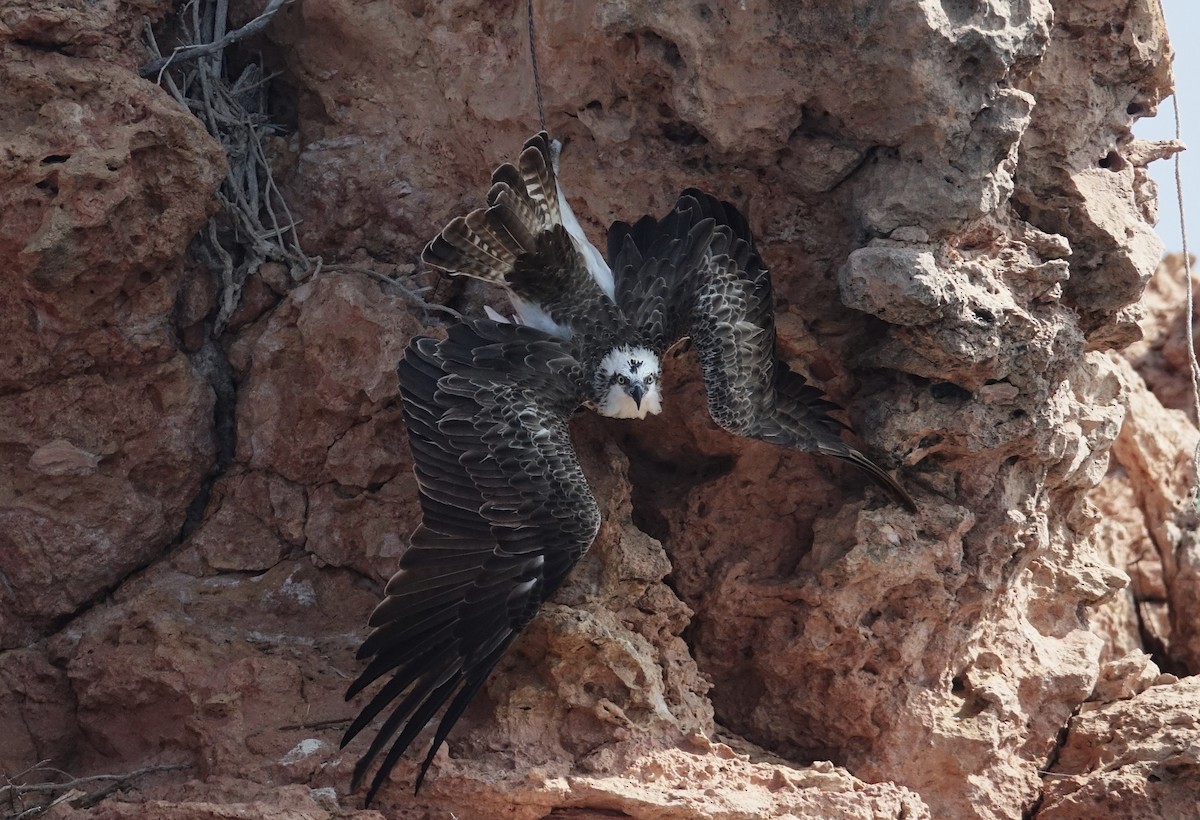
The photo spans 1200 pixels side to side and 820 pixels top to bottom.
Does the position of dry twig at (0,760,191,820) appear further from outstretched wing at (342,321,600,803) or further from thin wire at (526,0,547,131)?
thin wire at (526,0,547,131)

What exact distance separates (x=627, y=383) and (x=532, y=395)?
0.32 meters

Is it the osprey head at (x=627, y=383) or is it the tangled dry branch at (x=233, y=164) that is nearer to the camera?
the osprey head at (x=627, y=383)

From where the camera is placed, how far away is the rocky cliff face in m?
4.04

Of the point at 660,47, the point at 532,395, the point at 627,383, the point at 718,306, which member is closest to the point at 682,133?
the point at 660,47

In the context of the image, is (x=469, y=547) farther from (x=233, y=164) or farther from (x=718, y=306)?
(x=233, y=164)

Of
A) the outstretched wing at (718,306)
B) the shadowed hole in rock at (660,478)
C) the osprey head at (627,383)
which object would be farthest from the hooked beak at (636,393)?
the shadowed hole in rock at (660,478)

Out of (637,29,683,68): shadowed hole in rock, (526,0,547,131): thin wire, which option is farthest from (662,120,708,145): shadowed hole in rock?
(526,0,547,131): thin wire

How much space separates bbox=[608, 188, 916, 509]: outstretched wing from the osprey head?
0.10 metres

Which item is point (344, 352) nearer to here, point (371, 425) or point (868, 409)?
point (371, 425)

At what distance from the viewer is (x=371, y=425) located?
4.56 m

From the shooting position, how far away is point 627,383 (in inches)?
157

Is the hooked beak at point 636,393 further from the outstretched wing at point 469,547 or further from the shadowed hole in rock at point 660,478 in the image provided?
the shadowed hole in rock at point 660,478

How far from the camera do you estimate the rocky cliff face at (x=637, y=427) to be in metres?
4.04

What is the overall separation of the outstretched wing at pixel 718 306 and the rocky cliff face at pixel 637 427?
0.87 feet
